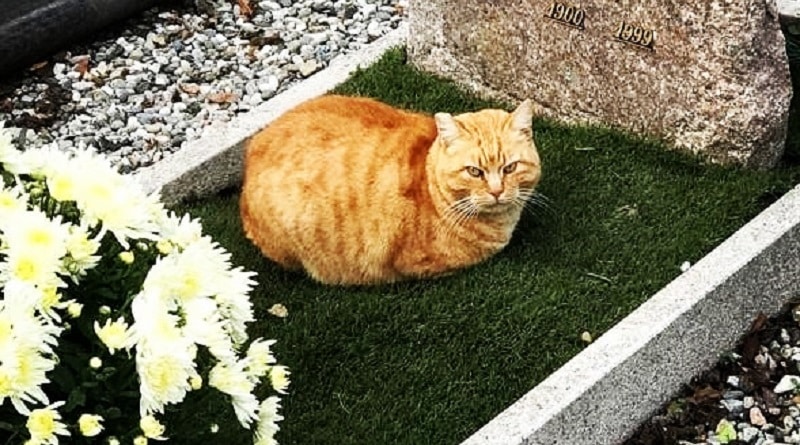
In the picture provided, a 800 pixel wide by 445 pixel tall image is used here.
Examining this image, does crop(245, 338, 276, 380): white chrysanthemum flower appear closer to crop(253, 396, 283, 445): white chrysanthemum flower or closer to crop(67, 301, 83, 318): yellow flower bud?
crop(253, 396, 283, 445): white chrysanthemum flower

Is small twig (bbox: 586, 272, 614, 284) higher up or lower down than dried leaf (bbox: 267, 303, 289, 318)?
higher up

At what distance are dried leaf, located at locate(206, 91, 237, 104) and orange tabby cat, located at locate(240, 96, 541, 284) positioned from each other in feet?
4.78

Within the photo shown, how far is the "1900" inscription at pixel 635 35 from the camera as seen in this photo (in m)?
4.56

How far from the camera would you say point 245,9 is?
638 centimetres

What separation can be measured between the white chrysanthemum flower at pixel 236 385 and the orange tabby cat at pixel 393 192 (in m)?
1.32

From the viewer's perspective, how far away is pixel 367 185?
413cm

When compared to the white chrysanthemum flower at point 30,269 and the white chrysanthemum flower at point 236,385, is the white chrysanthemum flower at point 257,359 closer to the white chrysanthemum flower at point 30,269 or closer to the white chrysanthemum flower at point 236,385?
the white chrysanthemum flower at point 236,385

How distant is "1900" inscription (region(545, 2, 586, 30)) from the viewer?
472 centimetres

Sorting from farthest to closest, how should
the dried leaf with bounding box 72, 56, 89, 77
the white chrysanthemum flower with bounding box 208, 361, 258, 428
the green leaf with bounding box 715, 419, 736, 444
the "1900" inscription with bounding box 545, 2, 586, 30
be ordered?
the dried leaf with bounding box 72, 56, 89, 77, the "1900" inscription with bounding box 545, 2, 586, 30, the green leaf with bounding box 715, 419, 736, 444, the white chrysanthemum flower with bounding box 208, 361, 258, 428

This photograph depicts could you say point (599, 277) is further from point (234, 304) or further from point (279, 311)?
point (234, 304)

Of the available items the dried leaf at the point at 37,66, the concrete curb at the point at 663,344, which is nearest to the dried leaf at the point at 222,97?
the dried leaf at the point at 37,66

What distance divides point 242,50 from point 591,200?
2151 mm

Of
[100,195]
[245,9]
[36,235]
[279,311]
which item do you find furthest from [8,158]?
[245,9]

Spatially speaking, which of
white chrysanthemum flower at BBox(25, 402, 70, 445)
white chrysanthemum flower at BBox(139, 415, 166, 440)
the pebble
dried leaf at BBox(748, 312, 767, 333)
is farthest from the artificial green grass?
the pebble
